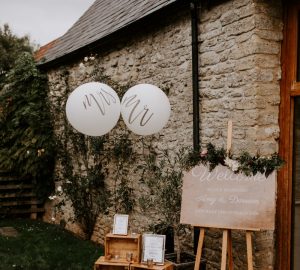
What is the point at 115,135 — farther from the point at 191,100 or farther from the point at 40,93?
the point at 40,93

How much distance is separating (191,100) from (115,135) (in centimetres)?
204

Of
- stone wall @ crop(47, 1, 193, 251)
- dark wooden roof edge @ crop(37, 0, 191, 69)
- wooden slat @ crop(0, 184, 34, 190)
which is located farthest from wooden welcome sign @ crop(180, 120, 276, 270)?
wooden slat @ crop(0, 184, 34, 190)

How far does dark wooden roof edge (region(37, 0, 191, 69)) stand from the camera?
5684 mm

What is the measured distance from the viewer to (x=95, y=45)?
25.2 ft

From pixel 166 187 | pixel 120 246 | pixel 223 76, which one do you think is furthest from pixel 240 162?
pixel 120 246

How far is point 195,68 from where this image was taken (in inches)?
213

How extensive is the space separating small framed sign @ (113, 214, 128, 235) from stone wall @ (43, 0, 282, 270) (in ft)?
3.20

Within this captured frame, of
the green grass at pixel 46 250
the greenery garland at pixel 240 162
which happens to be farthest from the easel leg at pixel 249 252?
the green grass at pixel 46 250

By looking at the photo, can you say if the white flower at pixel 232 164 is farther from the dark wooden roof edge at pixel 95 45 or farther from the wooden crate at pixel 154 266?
the dark wooden roof edge at pixel 95 45

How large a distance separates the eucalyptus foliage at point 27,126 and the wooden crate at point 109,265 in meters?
4.83

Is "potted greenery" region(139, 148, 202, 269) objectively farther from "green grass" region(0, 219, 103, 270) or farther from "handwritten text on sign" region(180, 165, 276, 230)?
"green grass" region(0, 219, 103, 270)

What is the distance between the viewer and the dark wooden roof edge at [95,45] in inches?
224

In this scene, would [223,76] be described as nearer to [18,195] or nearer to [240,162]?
[240,162]

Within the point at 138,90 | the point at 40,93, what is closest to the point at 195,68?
the point at 138,90
